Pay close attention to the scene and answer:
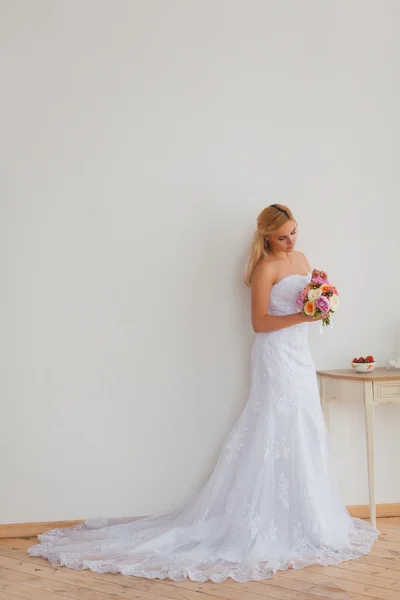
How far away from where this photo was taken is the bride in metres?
3.86

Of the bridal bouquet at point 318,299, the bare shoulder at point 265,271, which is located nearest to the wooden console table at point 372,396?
the bridal bouquet at point 318,299

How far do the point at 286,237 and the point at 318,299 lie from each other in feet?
1.75

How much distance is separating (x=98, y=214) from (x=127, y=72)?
0.92 metres

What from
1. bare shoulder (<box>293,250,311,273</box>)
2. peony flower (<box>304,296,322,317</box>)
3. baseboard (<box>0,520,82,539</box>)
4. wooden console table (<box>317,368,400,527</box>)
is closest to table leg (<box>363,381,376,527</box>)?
wooden console table (<box>317,368,400,527</box>)

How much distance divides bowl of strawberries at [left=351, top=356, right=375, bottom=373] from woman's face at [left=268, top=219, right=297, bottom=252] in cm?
82

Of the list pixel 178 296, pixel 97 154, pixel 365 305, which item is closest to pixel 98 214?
pixel 97 154

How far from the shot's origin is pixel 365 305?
4.77 meters

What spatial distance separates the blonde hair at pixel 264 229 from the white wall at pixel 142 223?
21 cm

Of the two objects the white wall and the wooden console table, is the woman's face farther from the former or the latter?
the wooden console table

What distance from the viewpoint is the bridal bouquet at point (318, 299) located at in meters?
3.97

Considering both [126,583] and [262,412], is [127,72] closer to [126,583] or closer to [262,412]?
[262,412]

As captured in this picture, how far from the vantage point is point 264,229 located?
4.36 m

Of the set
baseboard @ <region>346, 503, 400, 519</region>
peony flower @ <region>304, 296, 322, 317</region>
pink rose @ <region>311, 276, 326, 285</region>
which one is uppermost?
pink rose @ <region>311, 276, 326, 285</region>

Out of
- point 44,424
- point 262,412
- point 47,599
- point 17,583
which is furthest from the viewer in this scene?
point 44,424
